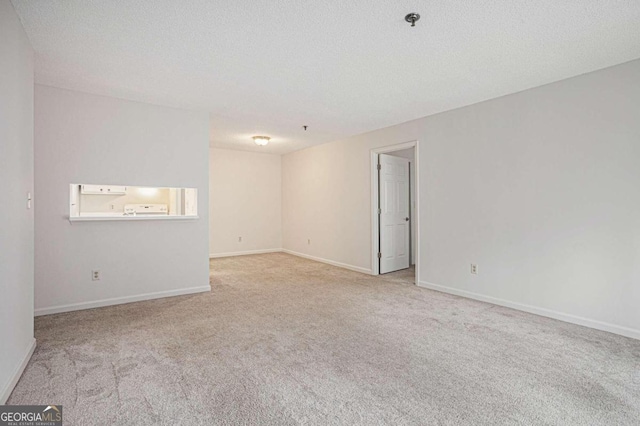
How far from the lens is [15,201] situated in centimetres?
219

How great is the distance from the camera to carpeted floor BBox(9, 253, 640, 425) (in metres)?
1.87

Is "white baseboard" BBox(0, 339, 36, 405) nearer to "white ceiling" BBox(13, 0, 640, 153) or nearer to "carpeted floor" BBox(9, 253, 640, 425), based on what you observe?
"carpeted floor" BBox(9, 253, 640, 425)

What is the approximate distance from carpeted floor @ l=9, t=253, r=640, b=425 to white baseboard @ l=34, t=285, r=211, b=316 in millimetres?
159

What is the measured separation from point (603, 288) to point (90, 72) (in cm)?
531

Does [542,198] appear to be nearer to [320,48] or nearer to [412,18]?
[412,18]

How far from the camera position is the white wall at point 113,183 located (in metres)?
3.52

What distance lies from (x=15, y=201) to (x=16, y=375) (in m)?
1.14

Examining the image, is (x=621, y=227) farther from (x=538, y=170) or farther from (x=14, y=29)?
(x=14, y=29)

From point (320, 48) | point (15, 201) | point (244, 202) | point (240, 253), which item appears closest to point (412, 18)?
point (320, 48)

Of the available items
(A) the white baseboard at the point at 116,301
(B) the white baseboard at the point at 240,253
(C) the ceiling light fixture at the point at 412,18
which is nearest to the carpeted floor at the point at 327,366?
(A) the white baseboard at the point at 116,301

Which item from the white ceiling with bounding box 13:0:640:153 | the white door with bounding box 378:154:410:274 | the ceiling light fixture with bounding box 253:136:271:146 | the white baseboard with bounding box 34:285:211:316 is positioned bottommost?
the white baseboard with bounding box 34:285:211:316

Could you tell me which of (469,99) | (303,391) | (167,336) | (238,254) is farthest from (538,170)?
(238,254)

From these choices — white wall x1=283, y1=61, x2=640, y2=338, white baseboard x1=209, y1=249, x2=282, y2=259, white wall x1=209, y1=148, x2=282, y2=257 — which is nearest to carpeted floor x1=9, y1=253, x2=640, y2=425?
white wall x1=283, y1=61, x2=640, y2=338

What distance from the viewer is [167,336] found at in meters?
2.94
